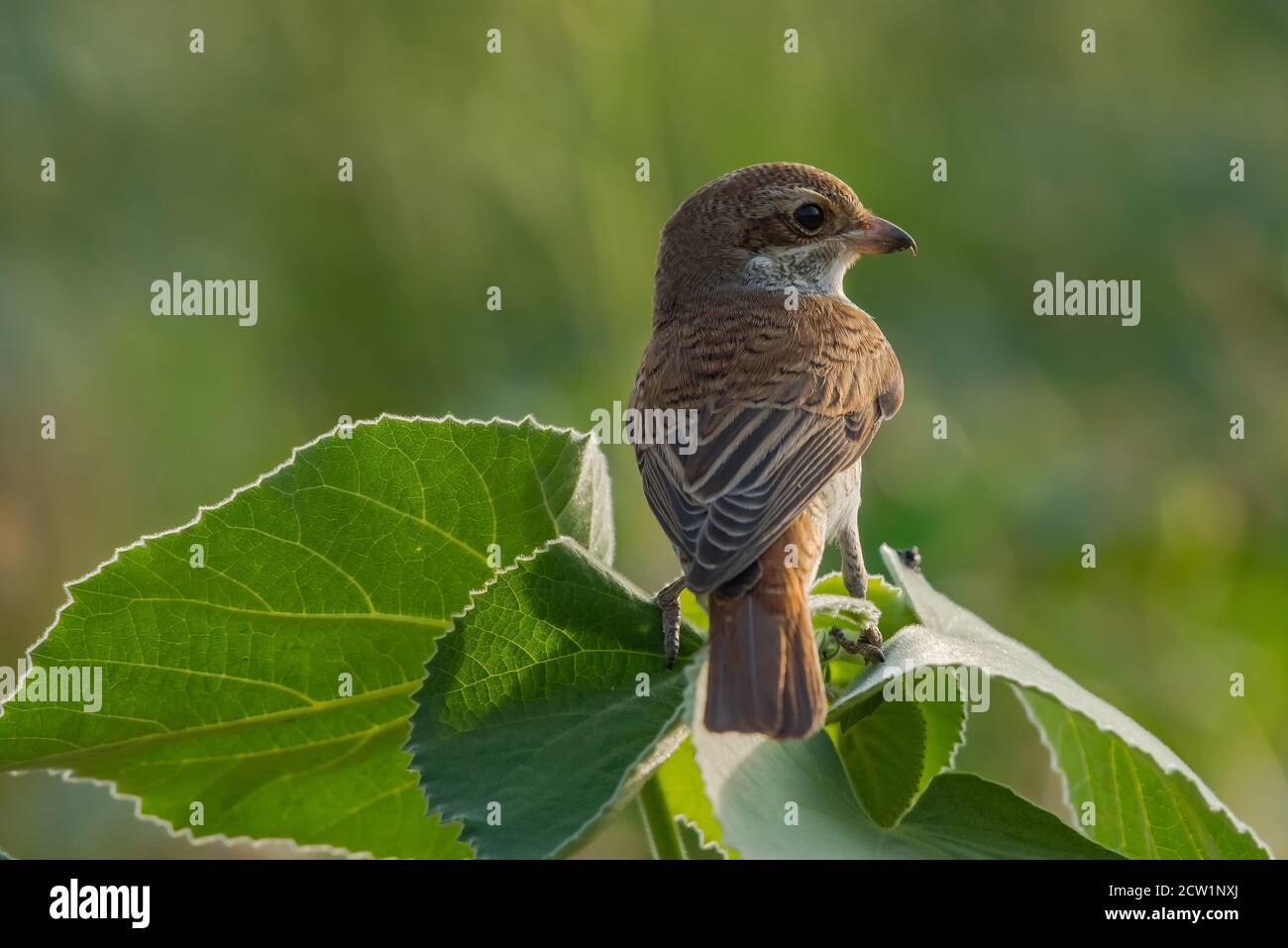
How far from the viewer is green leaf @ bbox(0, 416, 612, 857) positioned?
183cm

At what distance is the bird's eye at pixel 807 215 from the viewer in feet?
12.7

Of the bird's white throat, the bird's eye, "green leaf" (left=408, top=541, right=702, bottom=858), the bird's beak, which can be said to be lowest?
"green leaf" (left=408, top=541, right=702, bottom=858)

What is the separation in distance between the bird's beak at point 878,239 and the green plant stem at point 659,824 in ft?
8.15

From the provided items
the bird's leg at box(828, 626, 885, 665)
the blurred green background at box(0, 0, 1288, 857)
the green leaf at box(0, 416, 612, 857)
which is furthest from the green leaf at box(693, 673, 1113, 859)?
the blurred green background at box(0, 0, 1288, 857)

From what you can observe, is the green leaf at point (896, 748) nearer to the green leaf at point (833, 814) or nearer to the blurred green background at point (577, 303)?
the green leaf at point (833, 814)

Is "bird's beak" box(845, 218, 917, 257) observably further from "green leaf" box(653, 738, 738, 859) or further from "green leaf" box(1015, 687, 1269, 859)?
"green leaf" box(653, 738, 738, 859)

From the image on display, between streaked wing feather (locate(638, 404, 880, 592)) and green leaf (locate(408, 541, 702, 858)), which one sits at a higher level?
streaked wing feather (locate(638, 404, 880, 592))

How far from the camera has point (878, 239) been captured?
3.91 metres

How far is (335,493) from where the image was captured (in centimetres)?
186

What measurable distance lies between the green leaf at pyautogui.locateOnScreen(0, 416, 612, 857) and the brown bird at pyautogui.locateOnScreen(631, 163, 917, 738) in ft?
1.00

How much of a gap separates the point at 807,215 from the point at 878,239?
0.21 metres

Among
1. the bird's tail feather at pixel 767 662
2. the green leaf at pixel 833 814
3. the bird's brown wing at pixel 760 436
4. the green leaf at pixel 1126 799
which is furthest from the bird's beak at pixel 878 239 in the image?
the green leaf at pixel 833 814

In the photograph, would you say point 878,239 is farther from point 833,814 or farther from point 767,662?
point 833,814

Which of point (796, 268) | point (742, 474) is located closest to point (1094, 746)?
point (742, 474)
